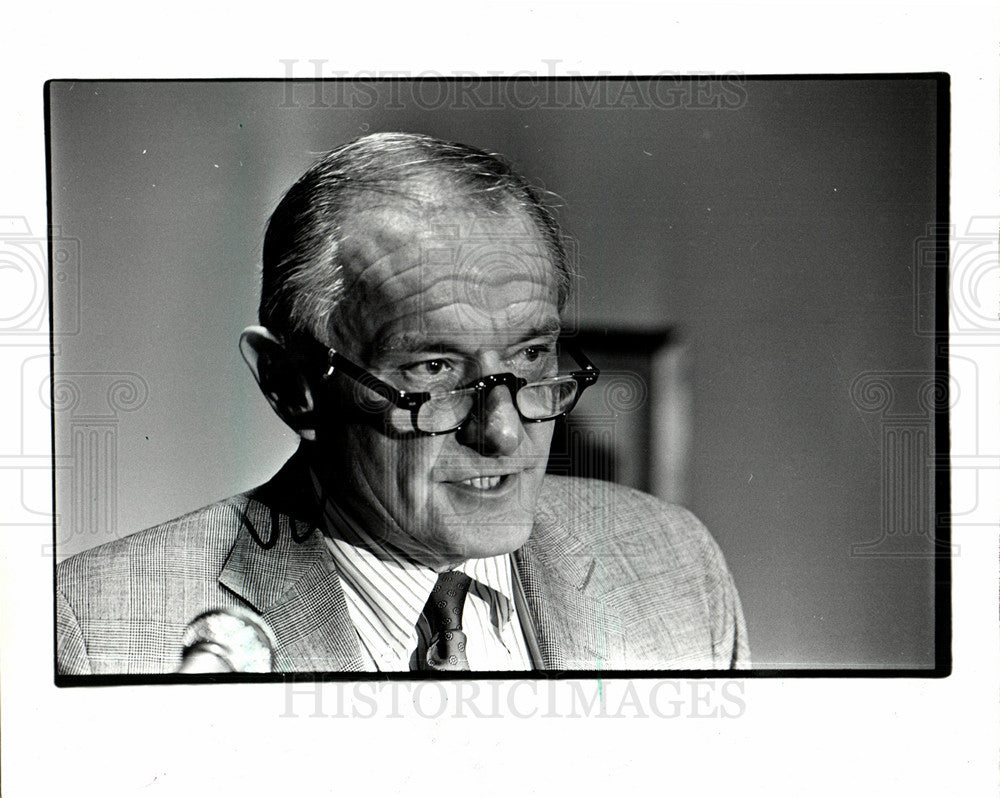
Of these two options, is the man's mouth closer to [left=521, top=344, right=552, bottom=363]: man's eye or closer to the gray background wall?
[left=521, top=344, right=552, bottom=363]: man's eye

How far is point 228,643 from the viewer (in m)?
1.53

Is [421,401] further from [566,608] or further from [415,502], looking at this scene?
[566,608]

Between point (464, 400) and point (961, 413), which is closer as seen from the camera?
point (464, 400)

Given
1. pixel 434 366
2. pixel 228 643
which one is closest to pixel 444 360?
pixel 434 366

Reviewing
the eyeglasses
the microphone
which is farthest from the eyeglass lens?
the microphone

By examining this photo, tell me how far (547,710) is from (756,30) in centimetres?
123

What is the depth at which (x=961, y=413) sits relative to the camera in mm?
1578

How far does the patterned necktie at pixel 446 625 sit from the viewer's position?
4.98 ft

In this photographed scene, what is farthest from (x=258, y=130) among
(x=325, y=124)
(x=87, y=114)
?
(x=87, y=114)

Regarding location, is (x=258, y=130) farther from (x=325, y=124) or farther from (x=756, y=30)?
(x=756, y=30)

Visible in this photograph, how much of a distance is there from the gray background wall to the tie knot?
1.13 feet

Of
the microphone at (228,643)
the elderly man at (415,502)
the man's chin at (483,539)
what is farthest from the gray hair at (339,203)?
the microphone at (228,643)

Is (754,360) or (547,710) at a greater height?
(754,360)

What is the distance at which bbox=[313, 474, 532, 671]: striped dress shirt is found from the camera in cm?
151
